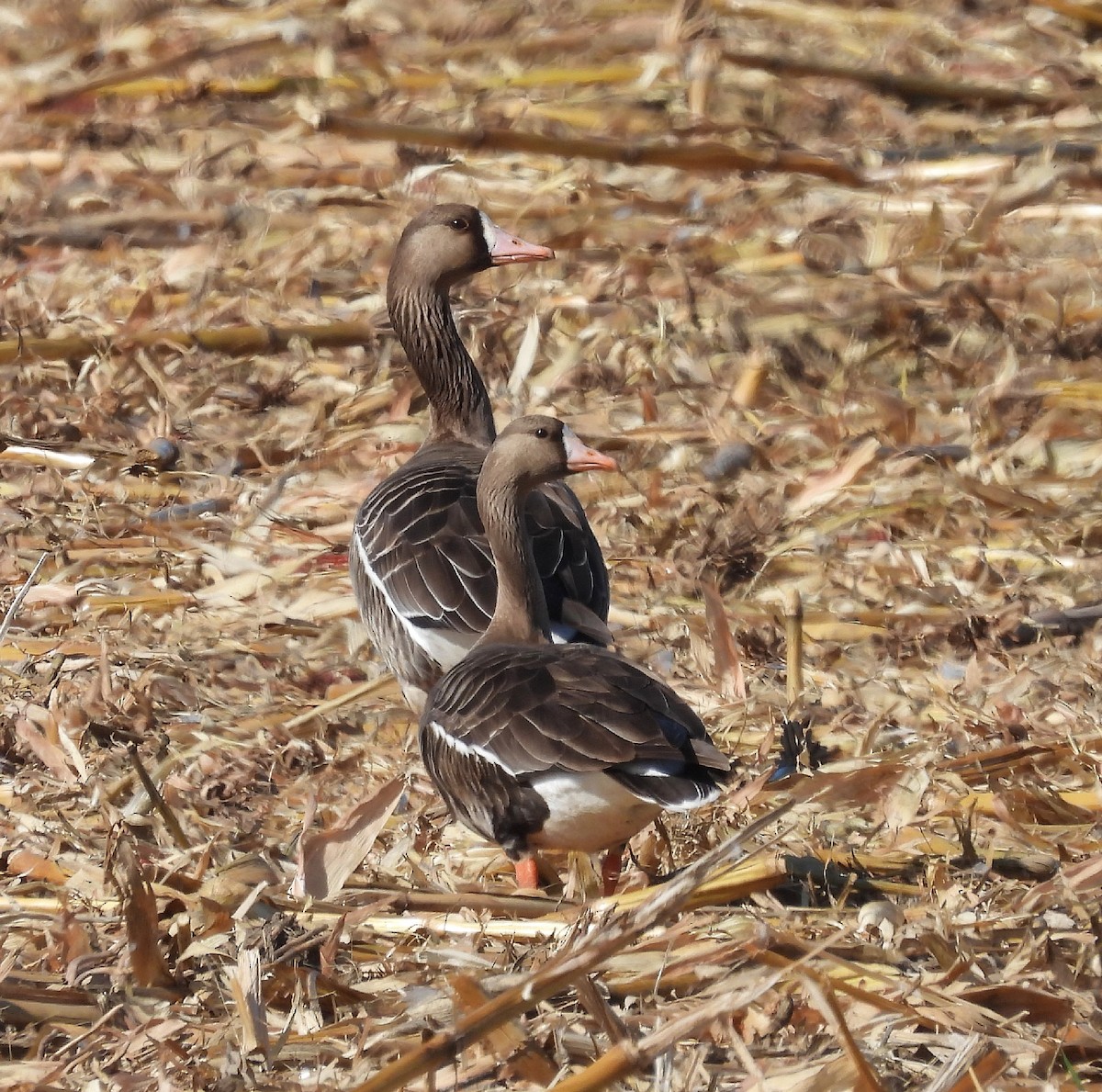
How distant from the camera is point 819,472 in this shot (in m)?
6.73

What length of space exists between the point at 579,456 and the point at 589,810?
46.1 inches

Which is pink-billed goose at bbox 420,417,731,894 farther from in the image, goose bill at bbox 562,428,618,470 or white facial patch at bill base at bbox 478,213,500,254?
white facial patch at bill base at bbox 478,213,500,254

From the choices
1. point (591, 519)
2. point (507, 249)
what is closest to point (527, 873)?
point (591, 519)

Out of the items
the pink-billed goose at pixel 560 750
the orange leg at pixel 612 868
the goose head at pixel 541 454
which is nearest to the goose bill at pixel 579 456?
the goose head at pixel 541 454

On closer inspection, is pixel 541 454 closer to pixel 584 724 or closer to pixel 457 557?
pixel 457 557

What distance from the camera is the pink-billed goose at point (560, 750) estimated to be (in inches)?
168

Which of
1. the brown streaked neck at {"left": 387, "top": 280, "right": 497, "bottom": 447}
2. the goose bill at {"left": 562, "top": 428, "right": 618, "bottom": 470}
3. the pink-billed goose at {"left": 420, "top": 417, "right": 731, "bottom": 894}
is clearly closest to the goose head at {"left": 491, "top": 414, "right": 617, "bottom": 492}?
the goose bill at {"left": 562, "top": 428, "right": 618, "bottom": 470}

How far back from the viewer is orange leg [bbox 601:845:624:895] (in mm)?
4660

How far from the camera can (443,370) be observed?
6.77 m

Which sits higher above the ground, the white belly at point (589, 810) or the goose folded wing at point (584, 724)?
the goose folded wing at point (584, 724)

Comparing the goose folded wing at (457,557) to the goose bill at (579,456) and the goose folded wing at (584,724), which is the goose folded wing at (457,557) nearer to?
the goose bill at (579,456)

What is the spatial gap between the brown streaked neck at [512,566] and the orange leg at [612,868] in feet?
2.26

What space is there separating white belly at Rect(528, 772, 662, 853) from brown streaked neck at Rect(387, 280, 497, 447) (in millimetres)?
2404

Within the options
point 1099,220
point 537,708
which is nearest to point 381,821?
point 537,708
